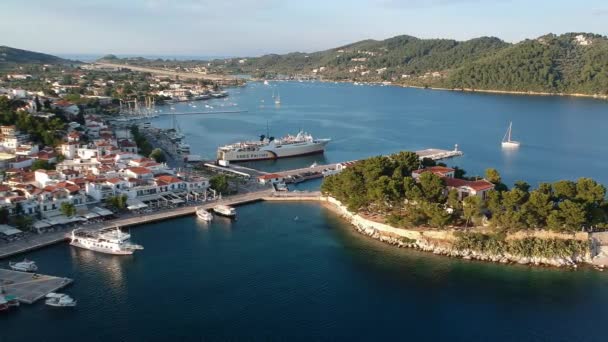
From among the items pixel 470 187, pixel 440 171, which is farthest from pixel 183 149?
pixel 470 187

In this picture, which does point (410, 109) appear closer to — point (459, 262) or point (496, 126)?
point (496, 126)

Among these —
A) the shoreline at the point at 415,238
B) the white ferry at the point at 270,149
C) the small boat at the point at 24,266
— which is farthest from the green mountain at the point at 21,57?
the small boat at the point at 24,266

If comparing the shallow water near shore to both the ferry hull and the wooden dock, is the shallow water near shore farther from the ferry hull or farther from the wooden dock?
the wooden dock

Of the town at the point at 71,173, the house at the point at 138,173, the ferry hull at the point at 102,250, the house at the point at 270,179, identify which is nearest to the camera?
the ferry hull at the point at 102,250

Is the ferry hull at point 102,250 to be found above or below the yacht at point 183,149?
below

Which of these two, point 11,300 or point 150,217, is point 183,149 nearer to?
point 150,217

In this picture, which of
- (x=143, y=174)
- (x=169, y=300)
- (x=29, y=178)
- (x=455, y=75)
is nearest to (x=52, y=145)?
(x=29, y=178)

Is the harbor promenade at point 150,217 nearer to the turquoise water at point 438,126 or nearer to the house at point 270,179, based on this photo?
the house at point 270,179
